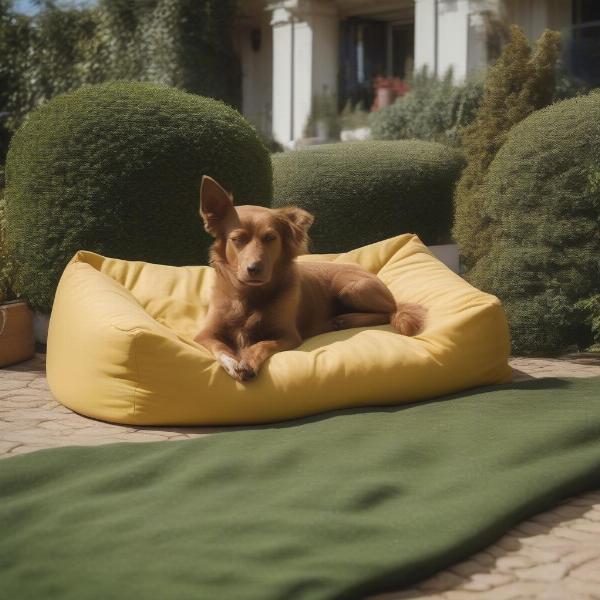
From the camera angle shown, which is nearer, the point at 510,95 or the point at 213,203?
the point at 213,203

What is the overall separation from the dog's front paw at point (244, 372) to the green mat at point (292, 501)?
0.29m

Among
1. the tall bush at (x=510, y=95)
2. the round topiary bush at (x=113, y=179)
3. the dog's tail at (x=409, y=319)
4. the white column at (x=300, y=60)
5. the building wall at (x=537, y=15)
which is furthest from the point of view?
the white column at (x=300, y=60)

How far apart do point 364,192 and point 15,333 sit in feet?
12.6

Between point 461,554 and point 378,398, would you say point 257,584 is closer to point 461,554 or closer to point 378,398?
point 461,554

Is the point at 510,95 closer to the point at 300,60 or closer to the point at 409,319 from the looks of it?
the point at 409,319

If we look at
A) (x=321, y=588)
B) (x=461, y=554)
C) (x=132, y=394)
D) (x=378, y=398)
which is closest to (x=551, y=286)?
(x=378, y=398)

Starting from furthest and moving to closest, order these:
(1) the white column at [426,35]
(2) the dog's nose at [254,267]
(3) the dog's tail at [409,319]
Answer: (1) the white column at [426,35] < (3) the dog's tail at [409,319] < (2) the dog's nose at [254,267]

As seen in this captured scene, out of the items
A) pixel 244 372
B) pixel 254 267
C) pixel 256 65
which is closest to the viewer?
pixel 244 372

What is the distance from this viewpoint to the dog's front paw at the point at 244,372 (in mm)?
4824

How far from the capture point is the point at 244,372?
15.8 ft

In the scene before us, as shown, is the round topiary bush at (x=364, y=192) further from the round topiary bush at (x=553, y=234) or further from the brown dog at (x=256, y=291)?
the brown dog at (x=256, y=291)

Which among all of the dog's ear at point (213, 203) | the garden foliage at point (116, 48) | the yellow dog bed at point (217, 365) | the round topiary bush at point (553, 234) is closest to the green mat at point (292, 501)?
the yellow dog bed at point (217, 365)

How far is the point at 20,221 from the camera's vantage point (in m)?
7.01

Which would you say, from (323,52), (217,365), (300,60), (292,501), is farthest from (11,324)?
(323,52)
